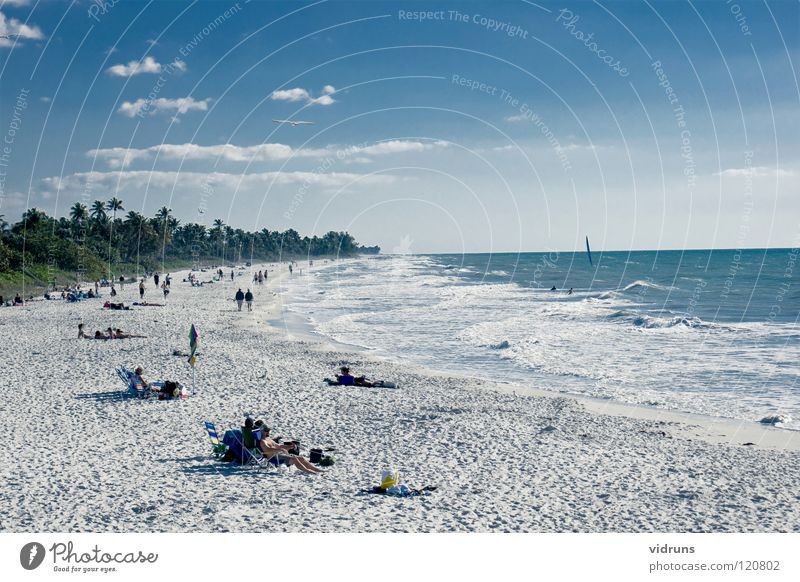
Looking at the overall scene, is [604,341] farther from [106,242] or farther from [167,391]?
[106,242]

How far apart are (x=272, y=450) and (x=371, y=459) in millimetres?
1992

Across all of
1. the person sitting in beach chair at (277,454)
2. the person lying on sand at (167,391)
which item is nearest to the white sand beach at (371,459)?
the person sitting in beach chair at (277,454)

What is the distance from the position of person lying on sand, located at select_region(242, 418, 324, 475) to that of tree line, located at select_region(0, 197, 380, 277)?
41355 millimetres

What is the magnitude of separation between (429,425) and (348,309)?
33730 millimetres

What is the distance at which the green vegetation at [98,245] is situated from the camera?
56559 mm

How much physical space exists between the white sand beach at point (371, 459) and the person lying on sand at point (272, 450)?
36cm

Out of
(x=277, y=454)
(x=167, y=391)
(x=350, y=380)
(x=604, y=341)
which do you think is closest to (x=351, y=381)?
(x=350, y=380)

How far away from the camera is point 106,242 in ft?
318

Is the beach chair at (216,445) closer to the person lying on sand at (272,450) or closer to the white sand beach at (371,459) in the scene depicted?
the white sand beach at (371,459)

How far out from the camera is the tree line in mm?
62312
